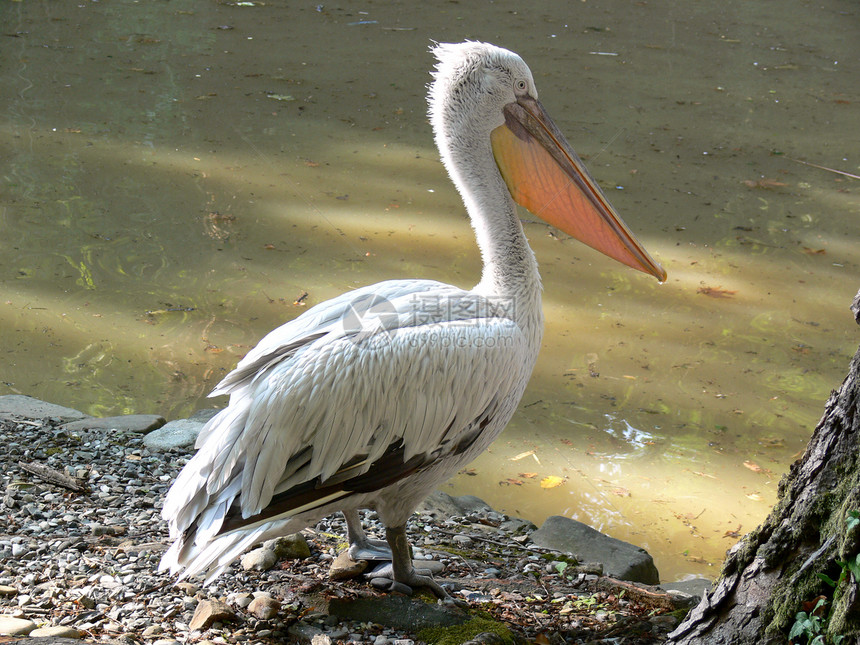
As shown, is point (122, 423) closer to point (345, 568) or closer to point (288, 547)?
point (288, 547)

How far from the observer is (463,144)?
9.32 ft

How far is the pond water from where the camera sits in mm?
4012

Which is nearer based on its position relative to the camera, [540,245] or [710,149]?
[540,245]

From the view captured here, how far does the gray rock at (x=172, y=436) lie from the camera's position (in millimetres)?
3430

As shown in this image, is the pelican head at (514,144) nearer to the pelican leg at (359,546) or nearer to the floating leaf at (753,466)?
the pelican leg at (359,546)

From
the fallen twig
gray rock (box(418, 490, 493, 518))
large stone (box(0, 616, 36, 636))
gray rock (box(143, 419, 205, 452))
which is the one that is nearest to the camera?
large stone (box(0, 616, 36, 636))

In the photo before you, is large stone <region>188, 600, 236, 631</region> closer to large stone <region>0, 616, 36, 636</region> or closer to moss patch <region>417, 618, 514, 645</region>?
large stone <region>0, 616, 36, 636</region>

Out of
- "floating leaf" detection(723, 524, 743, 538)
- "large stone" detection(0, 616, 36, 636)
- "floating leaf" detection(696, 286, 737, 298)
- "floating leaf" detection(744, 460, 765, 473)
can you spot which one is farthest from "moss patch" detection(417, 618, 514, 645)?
"floating leaf" detection(696, 286, 737, 298)

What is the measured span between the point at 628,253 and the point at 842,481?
136cm

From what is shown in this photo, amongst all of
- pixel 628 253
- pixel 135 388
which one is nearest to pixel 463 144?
pixel 628 253

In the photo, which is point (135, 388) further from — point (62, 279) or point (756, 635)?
point (756, 635)

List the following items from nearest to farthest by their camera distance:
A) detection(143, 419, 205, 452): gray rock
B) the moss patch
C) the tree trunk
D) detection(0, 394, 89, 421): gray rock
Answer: the tree trunk, the moss patch, detection(143, 419, 205, 452): gray rock, detection(0, 394, 89, 421): gray rock

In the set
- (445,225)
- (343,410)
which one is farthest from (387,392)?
(445,225)

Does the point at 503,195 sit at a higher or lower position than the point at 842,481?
higher
